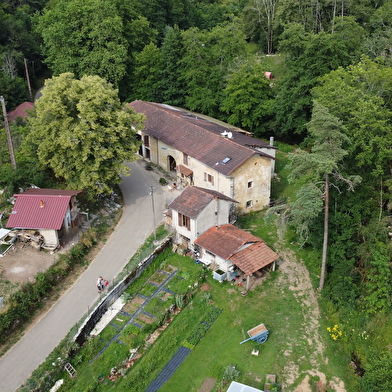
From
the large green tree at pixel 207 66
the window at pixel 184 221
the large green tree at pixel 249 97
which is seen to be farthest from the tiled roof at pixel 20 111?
the window at pixel 184 221

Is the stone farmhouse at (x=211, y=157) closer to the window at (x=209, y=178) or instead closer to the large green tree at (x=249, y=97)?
the window at (x=209, y=178)

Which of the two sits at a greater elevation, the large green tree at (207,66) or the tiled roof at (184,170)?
the large green tree at (207,66)

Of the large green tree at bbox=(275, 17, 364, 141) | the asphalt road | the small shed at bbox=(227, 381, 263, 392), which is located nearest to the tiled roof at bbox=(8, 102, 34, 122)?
the asphalt road

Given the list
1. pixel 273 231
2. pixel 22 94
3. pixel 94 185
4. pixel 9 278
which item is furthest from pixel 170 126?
pixel 22 94

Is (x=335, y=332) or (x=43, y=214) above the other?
(x=43, y=214)

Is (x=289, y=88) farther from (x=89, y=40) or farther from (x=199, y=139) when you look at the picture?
(x=89, y=40)

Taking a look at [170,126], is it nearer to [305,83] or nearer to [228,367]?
[305,83]

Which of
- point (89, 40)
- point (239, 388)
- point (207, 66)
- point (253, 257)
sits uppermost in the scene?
point (89, 40)

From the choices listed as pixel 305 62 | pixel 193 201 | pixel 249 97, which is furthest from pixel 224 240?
pixel 249 97
